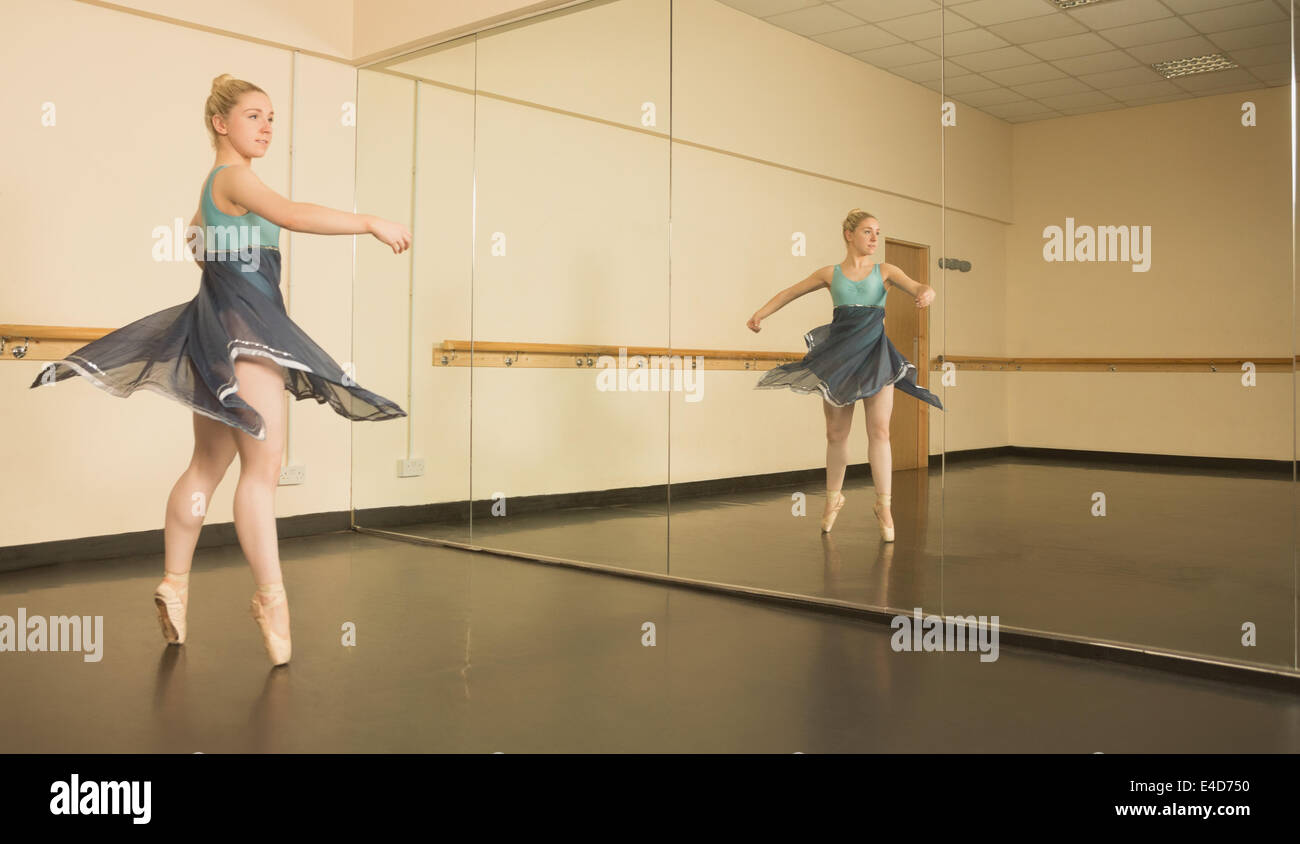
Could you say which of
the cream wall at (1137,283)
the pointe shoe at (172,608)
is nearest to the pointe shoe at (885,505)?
the cream wall at (1137,283)

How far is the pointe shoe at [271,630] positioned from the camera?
2805mm

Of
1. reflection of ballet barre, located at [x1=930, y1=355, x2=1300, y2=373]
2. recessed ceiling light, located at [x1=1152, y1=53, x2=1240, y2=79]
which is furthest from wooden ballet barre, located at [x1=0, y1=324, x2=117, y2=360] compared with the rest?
recessed ceiling light, located at [x1=1152, y1=53, x2=1240, y2=79]

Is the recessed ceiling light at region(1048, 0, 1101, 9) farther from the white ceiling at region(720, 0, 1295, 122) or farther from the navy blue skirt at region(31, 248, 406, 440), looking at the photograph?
the navy blue skirt at region(31, 248, 406, 440)

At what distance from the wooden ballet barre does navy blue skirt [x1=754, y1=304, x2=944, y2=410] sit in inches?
115

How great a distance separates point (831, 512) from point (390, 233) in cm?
175

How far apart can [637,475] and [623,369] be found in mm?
430

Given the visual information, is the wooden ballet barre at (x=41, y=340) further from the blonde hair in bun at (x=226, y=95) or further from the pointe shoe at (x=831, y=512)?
the pointe shoe at (x=831, y=512)

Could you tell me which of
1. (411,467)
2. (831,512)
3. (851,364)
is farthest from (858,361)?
(411,467)

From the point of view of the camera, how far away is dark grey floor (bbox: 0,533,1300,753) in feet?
7.50

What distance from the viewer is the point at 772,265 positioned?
3723mm

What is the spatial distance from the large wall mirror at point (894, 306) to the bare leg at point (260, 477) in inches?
65.2

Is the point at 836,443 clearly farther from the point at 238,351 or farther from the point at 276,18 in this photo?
the point at 276,18
